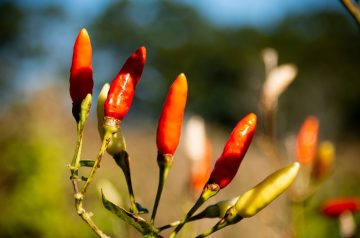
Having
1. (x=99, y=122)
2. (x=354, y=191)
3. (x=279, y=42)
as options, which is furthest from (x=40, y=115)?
(x=279, y=42)

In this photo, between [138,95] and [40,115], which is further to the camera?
[138,95]

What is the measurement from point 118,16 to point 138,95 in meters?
6.13

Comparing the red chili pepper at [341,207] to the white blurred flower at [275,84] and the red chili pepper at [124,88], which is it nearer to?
the white blurred flower at [275,84]

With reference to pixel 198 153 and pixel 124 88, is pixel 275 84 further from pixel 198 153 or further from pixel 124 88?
pixel 124 88

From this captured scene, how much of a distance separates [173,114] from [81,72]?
15cm

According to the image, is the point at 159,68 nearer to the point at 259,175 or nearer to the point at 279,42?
the point at 279,42

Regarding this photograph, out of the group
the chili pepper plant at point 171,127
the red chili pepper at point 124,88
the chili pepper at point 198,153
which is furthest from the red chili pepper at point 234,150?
the chili pepper at point 198,153

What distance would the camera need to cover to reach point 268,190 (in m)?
0.87

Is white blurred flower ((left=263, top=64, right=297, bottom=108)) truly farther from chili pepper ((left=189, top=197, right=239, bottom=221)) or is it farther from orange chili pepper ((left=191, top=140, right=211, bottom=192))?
chili pepper ((left=189, top=197, right=239, bottom=221))

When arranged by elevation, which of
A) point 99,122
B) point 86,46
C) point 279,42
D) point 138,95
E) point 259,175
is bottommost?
point 138,95

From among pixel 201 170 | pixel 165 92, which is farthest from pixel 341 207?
pixel 165 92

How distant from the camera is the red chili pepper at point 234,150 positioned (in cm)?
90

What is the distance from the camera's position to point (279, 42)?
28969 millimetres

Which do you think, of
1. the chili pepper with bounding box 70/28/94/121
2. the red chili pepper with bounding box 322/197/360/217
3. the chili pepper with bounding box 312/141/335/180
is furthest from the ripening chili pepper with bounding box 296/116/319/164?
the chili pepper with bounding box 70/28/94/121
